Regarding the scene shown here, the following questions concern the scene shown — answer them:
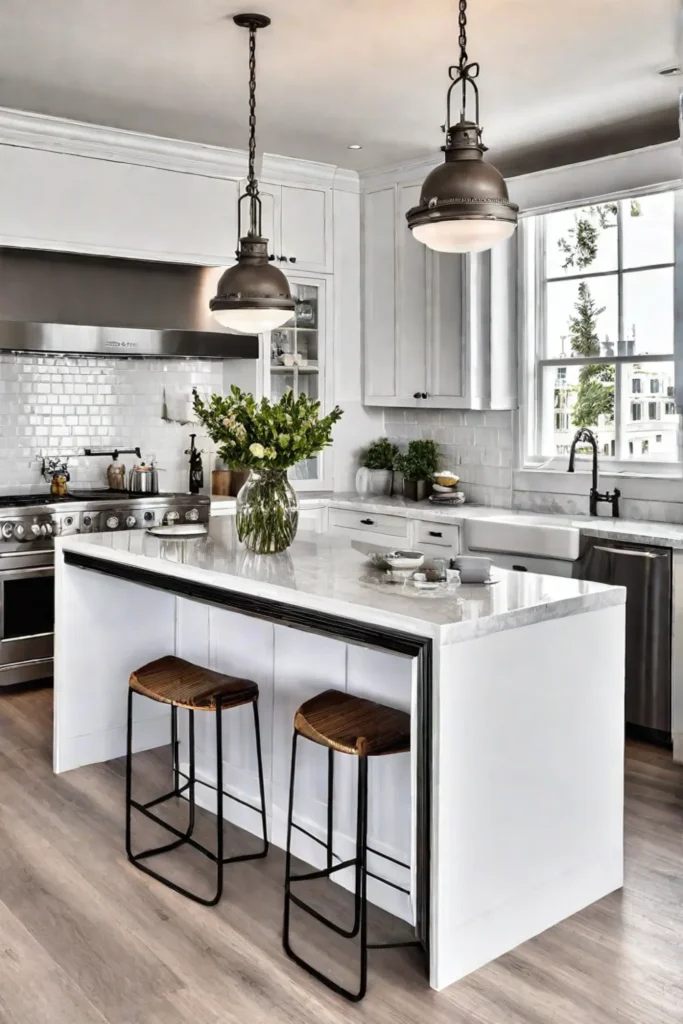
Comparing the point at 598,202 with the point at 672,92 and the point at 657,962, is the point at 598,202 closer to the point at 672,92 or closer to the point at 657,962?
the point at 672,92

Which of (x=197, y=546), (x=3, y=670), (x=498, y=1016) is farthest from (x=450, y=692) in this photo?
(x=3, y=670)

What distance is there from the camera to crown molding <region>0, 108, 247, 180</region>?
4930 millimetres

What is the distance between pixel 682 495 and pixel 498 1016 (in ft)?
10.2

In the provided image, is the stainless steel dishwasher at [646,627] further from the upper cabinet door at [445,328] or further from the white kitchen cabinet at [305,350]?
the white kitchen cabinet at [305,350]

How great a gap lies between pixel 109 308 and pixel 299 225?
135 cm

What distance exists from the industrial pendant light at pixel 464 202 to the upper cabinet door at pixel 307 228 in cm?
326

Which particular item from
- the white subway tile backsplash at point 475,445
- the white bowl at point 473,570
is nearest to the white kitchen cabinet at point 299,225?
the white subway tile backsplash at point 475,445

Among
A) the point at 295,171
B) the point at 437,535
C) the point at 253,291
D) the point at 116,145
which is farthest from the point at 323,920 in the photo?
the point at 295,171

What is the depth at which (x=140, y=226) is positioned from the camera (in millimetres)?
5359

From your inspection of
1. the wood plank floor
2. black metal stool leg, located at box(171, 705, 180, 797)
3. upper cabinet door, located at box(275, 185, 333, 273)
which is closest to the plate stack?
upper cabinet door, located at box(275, 185, 333, 273)

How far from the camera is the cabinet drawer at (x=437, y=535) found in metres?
5.21

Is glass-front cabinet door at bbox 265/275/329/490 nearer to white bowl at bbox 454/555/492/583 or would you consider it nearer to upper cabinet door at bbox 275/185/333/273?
Answer: upper cabinet door at bbox 275/185/333/273

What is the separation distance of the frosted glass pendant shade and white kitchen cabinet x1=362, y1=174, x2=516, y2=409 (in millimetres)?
2765

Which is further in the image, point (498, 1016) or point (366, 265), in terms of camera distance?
point (366, 265)
